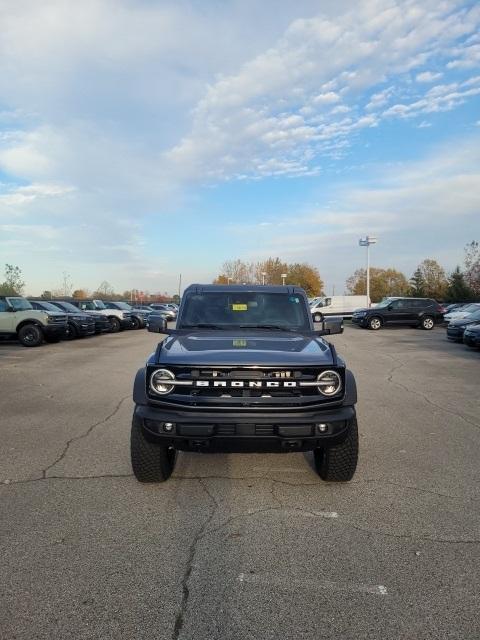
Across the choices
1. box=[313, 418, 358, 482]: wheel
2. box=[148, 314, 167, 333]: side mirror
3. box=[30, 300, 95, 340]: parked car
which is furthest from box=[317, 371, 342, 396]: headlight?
box=[30, 300, 95, 340]: parked car

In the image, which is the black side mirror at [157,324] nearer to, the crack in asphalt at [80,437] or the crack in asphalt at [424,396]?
the crack in asphalt at [80,437]

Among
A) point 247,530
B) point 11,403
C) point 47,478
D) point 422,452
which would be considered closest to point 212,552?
point 247,530

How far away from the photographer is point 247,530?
3559 millimetres

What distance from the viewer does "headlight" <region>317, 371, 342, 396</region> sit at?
3.99m

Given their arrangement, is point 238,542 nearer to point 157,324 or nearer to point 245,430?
point 245,430

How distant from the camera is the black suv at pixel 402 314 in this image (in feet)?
92.0

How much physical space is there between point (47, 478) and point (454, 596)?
3.43m

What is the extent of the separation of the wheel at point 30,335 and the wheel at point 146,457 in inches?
575

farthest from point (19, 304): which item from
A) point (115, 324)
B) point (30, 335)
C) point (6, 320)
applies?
point (115, 324)

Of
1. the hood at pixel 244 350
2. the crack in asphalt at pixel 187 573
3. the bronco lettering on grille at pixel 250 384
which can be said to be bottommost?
the crack in asphalt at pixel 187 573

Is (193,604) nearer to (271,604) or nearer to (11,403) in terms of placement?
(271,604)

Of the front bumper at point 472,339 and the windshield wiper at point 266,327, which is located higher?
the windshield wiper at point 266,327

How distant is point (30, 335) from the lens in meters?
17.6

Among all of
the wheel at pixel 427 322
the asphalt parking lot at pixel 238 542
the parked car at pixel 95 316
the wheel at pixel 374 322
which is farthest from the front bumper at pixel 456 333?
the parked car at pixel 95 316
